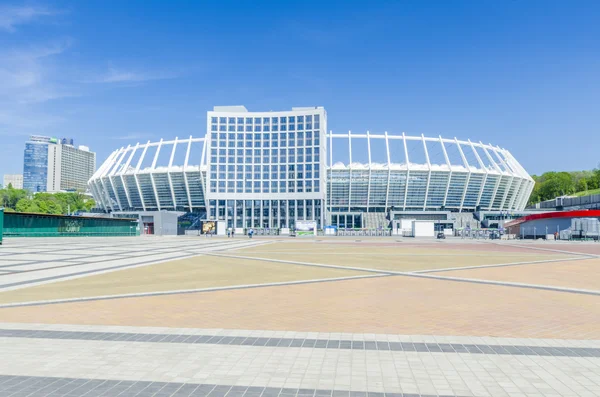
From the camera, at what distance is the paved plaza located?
4938 mm

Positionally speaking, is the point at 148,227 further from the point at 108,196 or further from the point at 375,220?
the point at 375,220

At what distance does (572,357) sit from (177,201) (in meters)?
97.0

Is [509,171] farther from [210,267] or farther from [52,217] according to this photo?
[210,267]

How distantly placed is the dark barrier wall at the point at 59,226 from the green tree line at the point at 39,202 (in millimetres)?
65431

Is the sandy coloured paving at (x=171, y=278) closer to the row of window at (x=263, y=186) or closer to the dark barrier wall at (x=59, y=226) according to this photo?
the dark barrier wall at (x=59, y=226)

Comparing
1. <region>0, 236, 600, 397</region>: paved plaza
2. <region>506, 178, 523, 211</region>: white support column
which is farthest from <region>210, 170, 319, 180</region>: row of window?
<region>0, 236, 600, 397</region>: paved plaza

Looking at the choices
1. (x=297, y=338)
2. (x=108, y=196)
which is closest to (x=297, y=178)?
(x=108, y=196)

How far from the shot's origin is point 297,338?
686 cm

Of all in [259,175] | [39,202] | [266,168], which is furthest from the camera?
[39,202]

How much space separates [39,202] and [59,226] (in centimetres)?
9015

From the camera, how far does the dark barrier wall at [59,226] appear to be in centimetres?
4531

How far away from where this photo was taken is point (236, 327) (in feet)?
24.9

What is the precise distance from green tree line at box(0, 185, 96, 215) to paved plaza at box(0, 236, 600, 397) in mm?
121499

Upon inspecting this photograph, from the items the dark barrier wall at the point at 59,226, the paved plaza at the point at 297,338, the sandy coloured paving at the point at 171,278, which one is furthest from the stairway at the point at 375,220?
the paved plaza at the point at 297,338
